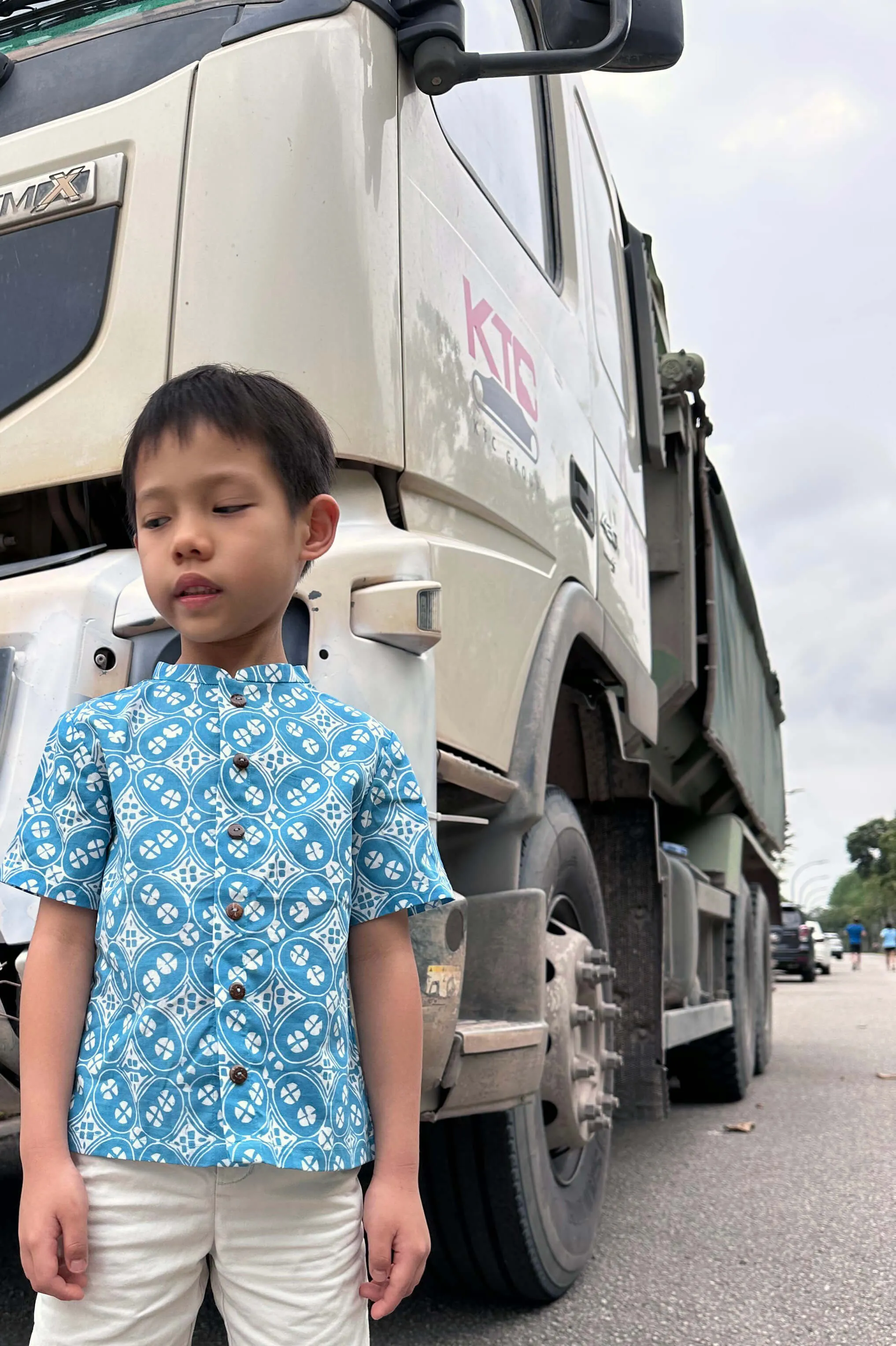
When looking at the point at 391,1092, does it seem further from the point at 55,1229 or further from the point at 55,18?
the point at 55,18

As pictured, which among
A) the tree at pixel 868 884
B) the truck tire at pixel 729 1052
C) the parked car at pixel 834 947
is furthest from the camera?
the tree at pixel 868 884

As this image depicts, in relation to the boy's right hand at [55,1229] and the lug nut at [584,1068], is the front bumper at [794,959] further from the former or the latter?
the boy's right hand at [55,1229]

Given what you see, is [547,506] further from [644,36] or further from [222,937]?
[222,937]

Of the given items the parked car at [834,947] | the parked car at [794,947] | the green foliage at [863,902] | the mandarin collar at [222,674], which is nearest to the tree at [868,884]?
the green foliage at [863,902]

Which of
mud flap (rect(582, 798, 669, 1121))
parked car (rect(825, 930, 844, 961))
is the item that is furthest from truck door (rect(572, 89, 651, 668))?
parked car (rect(825, 930, 844, 961))

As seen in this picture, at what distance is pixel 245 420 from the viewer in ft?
4.18

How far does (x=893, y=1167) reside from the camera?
4418 millimetres

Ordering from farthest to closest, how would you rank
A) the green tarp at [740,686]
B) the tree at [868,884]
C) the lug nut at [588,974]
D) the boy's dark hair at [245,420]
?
the tree at [868,884]
the green tarp at [740,686]
the lug nut at [588,974]
the boy's dark hair at [245,420]

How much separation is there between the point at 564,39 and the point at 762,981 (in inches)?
245

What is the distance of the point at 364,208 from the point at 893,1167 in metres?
3.88

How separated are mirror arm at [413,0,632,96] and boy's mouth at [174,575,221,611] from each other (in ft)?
4.43

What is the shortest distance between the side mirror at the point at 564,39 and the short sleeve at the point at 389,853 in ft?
4.58

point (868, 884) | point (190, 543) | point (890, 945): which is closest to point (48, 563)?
point (190, 543)

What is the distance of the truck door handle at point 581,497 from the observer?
2.98m
